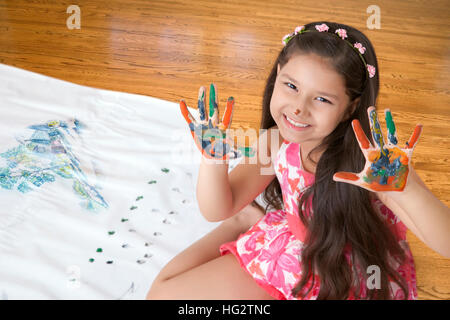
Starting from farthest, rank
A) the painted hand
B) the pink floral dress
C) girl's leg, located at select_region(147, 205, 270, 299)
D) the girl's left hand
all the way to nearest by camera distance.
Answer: girl's leg, located at select_region(147, 205, 270, 299), the pink floral dress, the painted hand, the girl's left hand

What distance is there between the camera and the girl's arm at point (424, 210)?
0.96 m

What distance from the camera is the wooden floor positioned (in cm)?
237

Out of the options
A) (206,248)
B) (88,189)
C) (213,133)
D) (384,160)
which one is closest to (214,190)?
(213,133)

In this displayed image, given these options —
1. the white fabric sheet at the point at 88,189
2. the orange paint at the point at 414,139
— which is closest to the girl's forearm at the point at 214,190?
the white fabric sheet at the point at 88,189

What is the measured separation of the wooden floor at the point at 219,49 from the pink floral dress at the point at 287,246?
75 centimetres

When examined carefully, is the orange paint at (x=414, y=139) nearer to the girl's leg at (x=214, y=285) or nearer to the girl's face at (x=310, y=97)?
the girl's face at (x=310, y=97)

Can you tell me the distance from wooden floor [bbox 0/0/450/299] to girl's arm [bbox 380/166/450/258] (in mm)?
946

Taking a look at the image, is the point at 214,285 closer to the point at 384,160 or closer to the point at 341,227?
the point at 341,227

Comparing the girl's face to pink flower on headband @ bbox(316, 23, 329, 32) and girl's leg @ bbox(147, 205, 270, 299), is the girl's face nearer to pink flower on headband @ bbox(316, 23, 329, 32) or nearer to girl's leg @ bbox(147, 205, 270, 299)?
pink flower on headband @ bbox(316, 23, 329, 32)

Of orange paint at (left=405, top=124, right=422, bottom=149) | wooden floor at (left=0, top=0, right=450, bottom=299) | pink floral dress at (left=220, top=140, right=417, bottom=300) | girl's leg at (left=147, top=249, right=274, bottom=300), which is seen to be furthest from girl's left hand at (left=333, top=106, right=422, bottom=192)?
wooden floor at (left=0, top=0, right=450, bottom=299)

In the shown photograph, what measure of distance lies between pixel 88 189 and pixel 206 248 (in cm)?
48

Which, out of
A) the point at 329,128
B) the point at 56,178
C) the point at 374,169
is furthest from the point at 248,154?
the point at 56,178

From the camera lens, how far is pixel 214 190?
3.81ft
